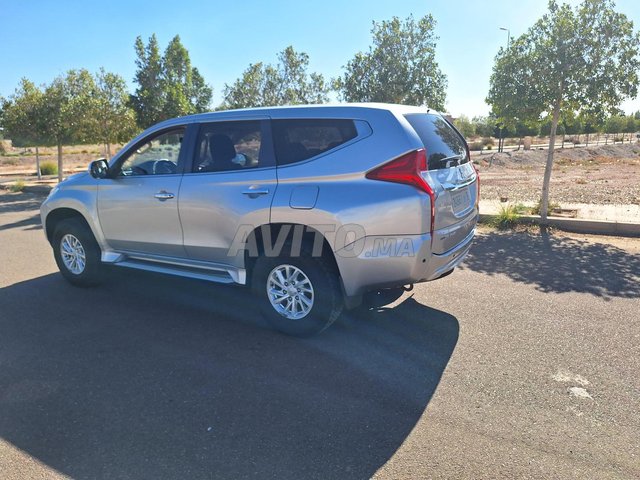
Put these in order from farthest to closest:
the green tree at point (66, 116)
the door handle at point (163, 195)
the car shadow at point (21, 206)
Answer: the green tree at point (66, 116) < the car shadow at point (21, 206) < the door handle at point (163, 195)

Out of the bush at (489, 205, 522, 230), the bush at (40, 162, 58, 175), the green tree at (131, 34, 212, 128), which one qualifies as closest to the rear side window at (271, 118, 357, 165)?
the bush at (489, 205, 522, 230)

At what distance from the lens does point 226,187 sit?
4281 mm

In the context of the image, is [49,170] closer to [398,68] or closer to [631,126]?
[398,68]

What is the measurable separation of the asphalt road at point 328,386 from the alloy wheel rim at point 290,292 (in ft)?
0.89

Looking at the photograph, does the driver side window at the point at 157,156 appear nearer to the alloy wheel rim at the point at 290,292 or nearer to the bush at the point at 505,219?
the alloy wheel rim at the point at 290,292

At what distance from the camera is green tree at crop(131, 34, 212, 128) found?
56.2ft

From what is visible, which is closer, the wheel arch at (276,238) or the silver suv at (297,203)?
the silver suv at (297,203)

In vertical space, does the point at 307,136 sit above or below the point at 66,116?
below

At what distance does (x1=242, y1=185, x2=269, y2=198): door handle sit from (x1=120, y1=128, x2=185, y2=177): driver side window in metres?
1.00

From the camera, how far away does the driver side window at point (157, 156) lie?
4.81m

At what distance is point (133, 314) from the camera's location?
4.78 meters

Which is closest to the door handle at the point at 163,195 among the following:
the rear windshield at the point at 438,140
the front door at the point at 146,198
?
the front door at the point at 146,198

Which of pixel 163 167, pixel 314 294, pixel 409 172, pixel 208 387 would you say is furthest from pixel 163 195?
pixel 409 172

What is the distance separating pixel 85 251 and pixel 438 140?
401 centimetres
